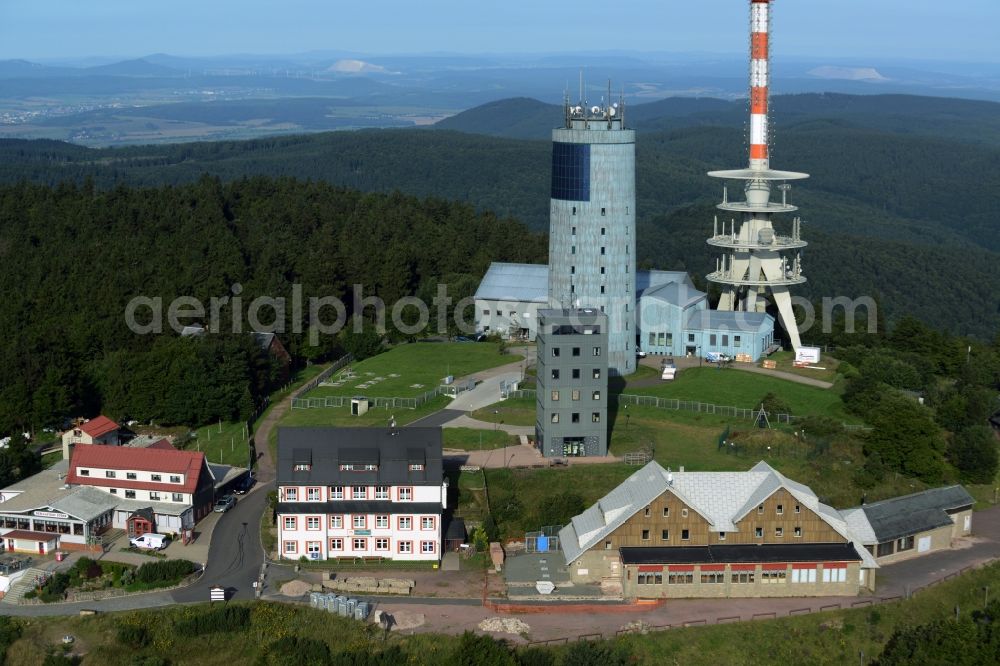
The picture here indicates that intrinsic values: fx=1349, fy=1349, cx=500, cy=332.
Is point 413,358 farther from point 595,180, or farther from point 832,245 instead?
point 832,245

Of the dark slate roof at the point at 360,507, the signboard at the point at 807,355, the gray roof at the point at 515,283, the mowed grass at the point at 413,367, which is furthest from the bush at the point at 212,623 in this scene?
the gray roof at the point at 515,283

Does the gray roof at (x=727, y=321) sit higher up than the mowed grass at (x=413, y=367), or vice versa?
the gray roof at (x=727, y=321)

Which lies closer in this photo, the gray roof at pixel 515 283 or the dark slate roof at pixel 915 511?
the dark slate roof at pixel 915 511

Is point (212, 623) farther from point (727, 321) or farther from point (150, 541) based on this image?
point (727, 321)

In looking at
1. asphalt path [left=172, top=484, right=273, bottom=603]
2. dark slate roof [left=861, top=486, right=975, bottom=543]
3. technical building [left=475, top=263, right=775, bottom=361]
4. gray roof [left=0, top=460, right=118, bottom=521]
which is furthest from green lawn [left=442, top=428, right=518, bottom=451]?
dark slate roof [left=861, top=486, right=975, bottom=543]

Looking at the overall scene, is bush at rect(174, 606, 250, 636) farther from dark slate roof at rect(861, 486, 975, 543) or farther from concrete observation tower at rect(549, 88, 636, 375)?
concrete observation tower at rect(549, 88, 636, 375)

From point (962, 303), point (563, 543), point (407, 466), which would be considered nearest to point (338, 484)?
point (407, 466)

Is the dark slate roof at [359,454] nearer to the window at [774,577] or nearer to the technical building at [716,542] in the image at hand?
the technical building at [716,542]
